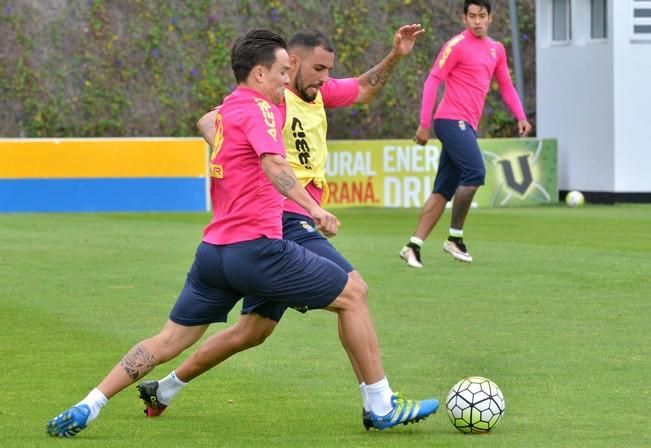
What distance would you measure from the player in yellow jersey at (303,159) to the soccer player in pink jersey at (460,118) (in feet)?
18.0

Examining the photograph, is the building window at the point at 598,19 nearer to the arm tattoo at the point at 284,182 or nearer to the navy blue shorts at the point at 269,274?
the navy blue shorts at the point at 269,274

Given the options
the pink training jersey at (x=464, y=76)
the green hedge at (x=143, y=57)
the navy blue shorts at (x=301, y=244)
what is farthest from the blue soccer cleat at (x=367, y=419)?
the green hedge at (x=143, y=57)

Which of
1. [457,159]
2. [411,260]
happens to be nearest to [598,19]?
[457,159]

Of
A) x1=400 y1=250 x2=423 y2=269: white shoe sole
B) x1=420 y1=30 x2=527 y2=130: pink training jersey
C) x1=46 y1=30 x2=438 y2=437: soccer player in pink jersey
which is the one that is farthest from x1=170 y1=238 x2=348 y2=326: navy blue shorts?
x1=420 y1=30 x2=527 y2=130: pink training jersey

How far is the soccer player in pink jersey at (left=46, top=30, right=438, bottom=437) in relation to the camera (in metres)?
6.48

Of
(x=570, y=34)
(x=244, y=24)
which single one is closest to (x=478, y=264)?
(x=570, y=34)

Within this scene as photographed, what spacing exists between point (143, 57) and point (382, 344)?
19.0 m

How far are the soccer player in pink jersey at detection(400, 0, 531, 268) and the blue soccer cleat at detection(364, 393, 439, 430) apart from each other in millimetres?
7061

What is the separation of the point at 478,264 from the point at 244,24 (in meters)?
14.6

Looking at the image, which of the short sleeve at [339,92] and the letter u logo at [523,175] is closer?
the short sleeve at [339,92]

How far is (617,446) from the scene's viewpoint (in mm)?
6215

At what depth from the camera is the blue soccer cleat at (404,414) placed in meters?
6.58

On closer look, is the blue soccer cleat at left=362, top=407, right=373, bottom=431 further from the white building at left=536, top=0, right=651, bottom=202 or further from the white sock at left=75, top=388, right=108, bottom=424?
the white building at left=536, top=0, right=651, bottom=202

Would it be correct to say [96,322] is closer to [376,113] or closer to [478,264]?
[478,264]
